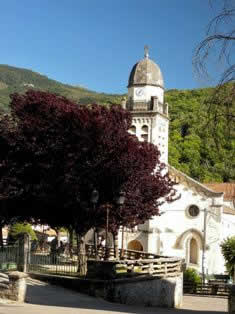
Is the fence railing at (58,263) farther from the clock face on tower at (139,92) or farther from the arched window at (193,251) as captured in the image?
the clock face on tower at (139,92)

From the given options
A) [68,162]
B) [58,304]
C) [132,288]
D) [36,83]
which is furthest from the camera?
[36,83]

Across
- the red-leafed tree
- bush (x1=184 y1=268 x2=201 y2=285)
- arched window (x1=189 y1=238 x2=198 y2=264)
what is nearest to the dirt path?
the red-leafed tree

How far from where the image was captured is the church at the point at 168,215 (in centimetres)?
4116

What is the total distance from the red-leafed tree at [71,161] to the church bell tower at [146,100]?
600 inches

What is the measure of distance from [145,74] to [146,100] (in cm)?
193

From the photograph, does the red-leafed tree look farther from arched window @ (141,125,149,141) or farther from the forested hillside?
arched window @ (141,125,149,141)

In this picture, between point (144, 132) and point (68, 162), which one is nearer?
point (68, 162)

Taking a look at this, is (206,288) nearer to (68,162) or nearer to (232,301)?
(68,162)

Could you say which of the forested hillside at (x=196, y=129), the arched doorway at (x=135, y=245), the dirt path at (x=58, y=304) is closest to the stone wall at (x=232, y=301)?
the dirt path at (x=58, y=304)

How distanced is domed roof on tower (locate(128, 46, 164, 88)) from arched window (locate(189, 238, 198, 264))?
1220cm

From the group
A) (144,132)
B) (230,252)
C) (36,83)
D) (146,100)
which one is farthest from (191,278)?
(36,83)

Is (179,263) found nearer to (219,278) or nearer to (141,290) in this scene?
(141,290)

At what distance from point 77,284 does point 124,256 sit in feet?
32.2

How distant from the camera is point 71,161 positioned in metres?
24.3
